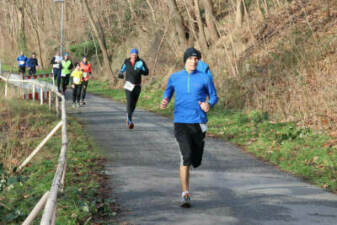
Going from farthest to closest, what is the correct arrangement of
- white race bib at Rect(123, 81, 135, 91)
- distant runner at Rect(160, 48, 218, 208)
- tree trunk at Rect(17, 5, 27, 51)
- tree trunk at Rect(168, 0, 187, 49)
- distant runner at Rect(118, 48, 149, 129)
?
1. tree trunk at Rect(17, 5, 27, 51)
2. tree trunk at Rect(168, 0, 187, 49)
3. white race bib at Rect(123, 81, 135, 91)
4. distant runner at Rect(118, 48, 149, 129)
5. distant runner at Rect(160, 48, 218, 208)

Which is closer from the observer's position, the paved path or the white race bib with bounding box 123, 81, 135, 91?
the paved path

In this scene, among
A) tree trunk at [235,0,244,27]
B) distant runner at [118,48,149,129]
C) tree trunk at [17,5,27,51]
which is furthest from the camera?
tree trunk at [17,5,27,51]

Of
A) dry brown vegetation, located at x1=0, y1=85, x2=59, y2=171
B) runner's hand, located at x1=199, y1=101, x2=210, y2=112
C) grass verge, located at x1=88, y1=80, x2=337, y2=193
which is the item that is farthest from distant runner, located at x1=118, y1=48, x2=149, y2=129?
runner's hand, located at x1=199, y1=101, x2=210, y2=112

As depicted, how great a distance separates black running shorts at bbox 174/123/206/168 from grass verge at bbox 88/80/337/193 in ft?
7.81

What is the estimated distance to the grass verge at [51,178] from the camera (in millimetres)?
6250

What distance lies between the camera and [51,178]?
8445mm

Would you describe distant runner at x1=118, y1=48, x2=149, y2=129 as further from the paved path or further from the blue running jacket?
the blue running jacket

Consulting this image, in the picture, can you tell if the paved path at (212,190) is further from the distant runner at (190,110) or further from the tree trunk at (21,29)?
the tree trunk at (21,29)

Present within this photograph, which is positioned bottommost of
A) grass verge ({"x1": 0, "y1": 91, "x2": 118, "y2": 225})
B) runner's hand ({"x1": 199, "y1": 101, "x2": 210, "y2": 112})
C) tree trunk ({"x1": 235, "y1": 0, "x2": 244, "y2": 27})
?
grass verge ({"x1": 0, "y1": 91, "x2": 118, "y2": 225})

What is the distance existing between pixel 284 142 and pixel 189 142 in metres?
4.90

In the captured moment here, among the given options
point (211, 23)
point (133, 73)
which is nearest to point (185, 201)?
point (133, 73)

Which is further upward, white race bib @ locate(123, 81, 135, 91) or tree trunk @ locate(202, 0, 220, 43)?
tree trunk @ locate(202, 0, 220, 43)

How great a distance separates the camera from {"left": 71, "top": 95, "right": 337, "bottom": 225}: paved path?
19.5ft

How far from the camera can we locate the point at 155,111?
19.1 m
